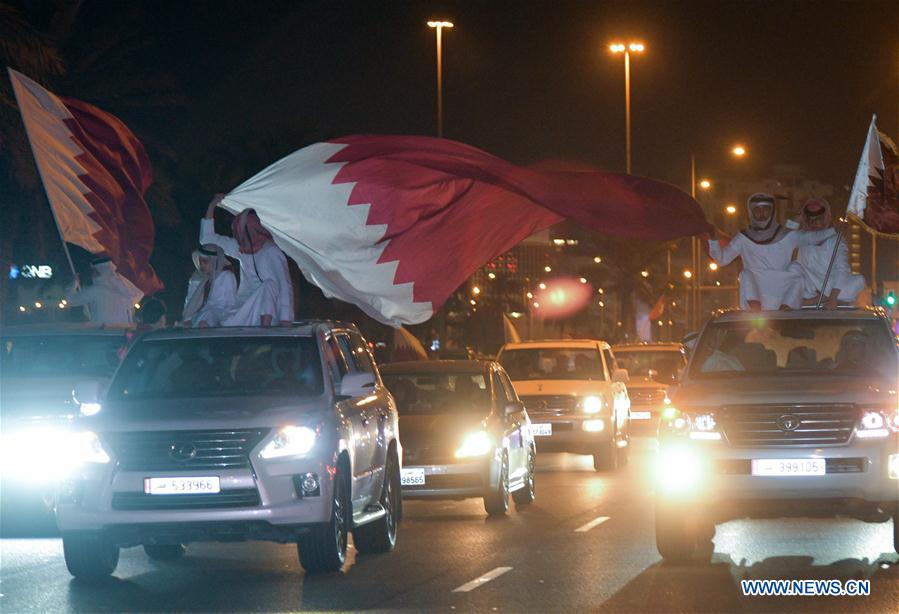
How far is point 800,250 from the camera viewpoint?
17.0m

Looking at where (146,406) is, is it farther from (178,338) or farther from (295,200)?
(295,200)

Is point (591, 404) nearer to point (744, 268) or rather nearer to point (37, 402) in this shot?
point (744, 268)

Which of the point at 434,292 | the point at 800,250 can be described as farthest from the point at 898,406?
the point at 434,292

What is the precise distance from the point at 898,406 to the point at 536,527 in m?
4.75

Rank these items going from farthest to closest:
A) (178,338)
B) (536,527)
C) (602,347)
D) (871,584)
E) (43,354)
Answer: (602,347), (43,354), (536,527), (178,338), (871,584)

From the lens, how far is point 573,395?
25891 millimetres

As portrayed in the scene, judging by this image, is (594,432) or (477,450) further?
(594,432)

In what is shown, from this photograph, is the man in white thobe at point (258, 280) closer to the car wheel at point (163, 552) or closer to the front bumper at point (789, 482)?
the car wheel at point (163, 552)

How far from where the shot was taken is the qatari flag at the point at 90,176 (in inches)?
773

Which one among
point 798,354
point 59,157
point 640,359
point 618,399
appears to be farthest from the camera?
point 640,359

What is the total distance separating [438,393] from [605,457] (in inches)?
263

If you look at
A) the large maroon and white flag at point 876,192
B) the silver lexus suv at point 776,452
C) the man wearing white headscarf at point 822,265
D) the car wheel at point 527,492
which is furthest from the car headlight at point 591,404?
the silver lexus suv at point 776,452

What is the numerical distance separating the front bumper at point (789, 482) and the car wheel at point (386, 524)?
8.82 feet

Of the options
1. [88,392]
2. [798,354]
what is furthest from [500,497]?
[88,392]
